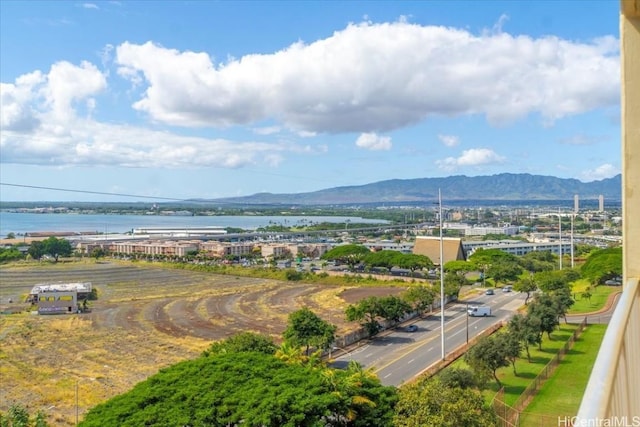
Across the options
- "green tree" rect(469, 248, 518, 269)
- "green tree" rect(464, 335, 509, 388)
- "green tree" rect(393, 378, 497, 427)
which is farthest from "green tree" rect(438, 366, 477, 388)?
"green tree" rect(469, 248, 518, 269)

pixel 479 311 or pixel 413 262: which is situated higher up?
pixel 413 262

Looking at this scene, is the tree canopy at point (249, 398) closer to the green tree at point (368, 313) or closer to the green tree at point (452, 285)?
the green tree at point (368, 313)

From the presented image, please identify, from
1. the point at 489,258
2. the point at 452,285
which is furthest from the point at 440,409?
the point at 489,258

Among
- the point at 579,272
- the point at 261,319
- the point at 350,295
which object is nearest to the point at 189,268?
the point at 350,295

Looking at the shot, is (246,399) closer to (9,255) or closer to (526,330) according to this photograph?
(526,330)

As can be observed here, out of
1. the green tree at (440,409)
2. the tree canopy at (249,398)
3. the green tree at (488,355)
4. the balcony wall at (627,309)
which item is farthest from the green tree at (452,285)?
the balcony wall at (627,309)

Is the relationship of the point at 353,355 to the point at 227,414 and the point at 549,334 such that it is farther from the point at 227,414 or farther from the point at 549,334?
the point at 227,414
